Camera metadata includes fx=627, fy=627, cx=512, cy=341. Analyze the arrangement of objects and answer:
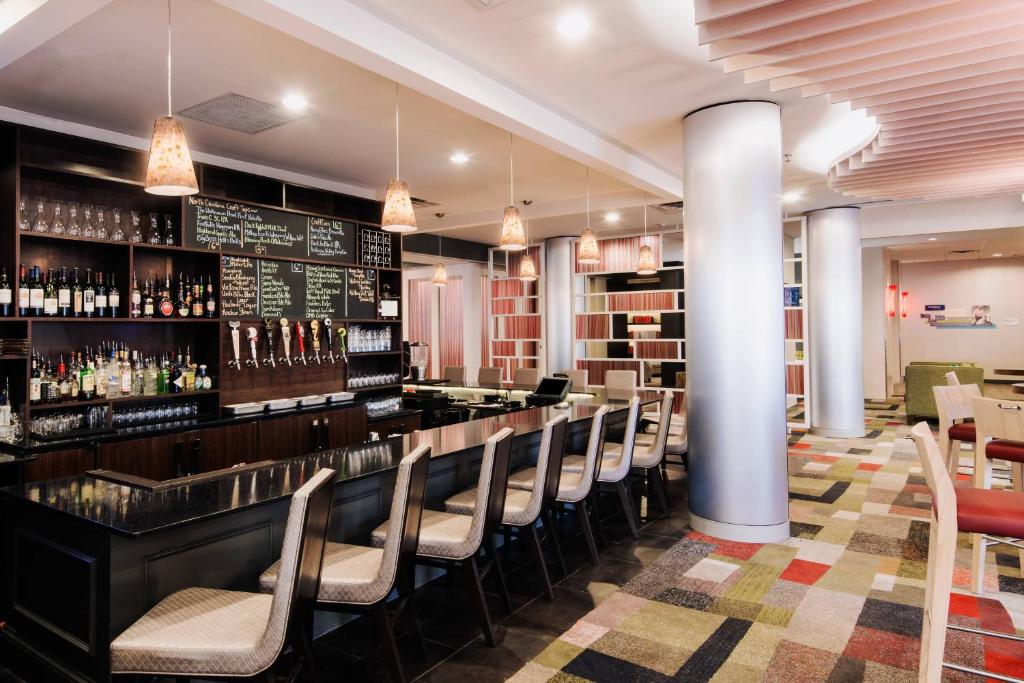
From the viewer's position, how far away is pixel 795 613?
335cm

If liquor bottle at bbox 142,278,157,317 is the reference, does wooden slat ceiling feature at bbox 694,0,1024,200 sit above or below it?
above

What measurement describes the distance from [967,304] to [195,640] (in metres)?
18.7

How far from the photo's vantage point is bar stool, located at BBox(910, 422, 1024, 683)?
227 centimetres

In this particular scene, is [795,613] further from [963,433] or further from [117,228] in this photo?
[117,228]

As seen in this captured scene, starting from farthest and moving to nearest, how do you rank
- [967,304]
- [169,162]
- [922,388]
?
1. [967,304]
2. [922,388]
3. [169,162]

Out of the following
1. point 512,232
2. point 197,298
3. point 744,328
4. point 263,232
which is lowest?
point 744,328

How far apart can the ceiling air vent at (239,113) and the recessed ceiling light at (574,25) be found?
220 cm

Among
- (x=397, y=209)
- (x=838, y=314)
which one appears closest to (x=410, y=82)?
(x=397, y=209)

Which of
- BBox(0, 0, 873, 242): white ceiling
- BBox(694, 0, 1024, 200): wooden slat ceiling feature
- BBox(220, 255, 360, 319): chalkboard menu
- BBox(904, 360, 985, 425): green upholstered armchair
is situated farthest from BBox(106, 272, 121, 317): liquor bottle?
BBox(904, 360, 985, 425): green upholstered armchair

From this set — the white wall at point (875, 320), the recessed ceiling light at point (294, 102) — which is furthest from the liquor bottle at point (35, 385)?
the white wall at point (875, 320)

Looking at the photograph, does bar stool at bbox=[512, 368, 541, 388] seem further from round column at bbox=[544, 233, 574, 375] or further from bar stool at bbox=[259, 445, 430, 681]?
bar stool at bbox=[259, 445, 430, 681]

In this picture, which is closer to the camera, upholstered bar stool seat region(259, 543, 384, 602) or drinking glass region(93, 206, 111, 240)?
upholstered bar stool seat region(259, 543, 384, 602)

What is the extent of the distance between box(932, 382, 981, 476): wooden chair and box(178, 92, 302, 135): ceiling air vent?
199 inches

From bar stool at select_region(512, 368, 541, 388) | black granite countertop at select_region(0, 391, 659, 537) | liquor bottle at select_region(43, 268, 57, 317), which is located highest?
liquor bottle at select_region(43, 268, 57, 317)
